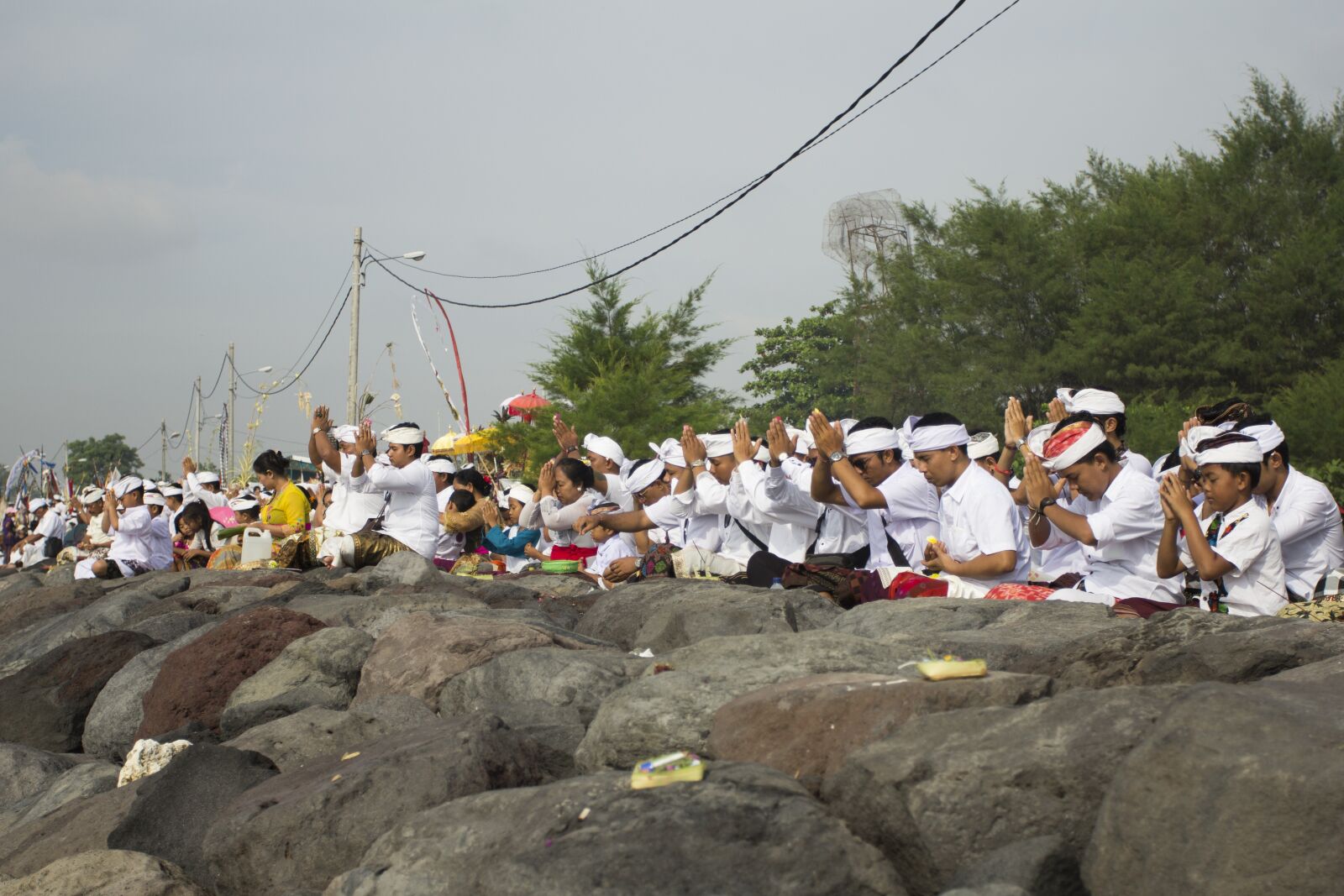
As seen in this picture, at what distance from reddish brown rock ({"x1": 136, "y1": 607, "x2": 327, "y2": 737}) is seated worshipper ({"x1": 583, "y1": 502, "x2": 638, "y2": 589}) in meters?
3.75

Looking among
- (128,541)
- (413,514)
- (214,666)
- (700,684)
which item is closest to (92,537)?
(128,541)

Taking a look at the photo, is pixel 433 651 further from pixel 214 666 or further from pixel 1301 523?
pixel 1301 523

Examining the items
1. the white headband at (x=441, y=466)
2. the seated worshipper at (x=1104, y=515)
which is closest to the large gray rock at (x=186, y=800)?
the seated worshipper at (x=1104, y=515)

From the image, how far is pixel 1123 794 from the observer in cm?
321

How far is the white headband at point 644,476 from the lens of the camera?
11.5 meters

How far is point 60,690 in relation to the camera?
8398mm

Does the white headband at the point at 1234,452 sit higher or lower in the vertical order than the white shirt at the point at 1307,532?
higher

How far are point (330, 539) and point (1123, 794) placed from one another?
9795 mm

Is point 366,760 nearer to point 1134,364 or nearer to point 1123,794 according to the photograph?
point 1123,794

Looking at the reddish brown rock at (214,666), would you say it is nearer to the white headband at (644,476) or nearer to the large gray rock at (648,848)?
the large gray rock at (648,848)

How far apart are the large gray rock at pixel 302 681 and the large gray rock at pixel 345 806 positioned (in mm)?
1862

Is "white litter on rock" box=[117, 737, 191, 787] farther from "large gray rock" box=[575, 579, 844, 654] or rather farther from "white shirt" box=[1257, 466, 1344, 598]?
"white shirt" box=[1257, 466, 1344, 598]

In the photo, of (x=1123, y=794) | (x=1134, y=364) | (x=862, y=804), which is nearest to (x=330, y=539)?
(x=862, y=804)

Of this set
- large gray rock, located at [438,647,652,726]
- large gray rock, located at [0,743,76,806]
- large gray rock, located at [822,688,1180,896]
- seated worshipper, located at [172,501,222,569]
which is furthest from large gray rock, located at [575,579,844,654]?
seated worshipper, located at [172,501,222,569]
